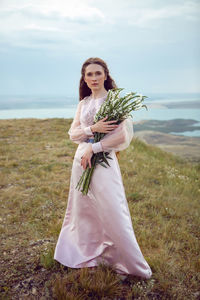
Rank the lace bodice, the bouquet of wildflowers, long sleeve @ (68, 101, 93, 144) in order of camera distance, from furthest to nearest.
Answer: the lace bodice → long sleeve @ (68, 101, 93, 144) → the bouquet of wildflowers

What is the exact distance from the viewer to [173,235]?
4898 mm

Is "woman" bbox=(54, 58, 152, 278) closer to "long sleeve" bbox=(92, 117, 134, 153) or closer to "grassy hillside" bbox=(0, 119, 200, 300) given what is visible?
"long sleeve" bbox=(92, 117, 134, 153)

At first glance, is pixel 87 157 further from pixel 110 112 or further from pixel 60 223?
pixel 60 223

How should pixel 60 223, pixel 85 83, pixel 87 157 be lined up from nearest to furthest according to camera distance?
pixel 87 157
pixel 85 83
pixel 60 223

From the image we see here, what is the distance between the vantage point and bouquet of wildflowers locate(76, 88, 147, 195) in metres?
3.08

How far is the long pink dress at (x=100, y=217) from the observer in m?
3.17

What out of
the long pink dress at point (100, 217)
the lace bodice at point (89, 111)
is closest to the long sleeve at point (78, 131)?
the long pink dress at point (100, 217)

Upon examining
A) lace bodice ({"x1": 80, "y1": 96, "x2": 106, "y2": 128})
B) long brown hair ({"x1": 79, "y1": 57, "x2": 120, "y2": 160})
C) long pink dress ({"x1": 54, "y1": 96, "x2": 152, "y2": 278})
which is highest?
long brown hair ({"x1": 79, "y1": 57, "x2": 120, "y2": 160})

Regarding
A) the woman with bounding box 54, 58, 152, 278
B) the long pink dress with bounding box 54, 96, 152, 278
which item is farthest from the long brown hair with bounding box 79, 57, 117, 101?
the long pink dress with bounding box 54, 96, 152, 278

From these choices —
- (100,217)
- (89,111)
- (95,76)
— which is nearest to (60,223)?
(100,217)

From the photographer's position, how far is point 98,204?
10.8 ft

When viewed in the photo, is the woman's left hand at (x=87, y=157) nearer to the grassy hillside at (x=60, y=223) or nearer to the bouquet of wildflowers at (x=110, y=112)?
the bouquet of wildflowers at (x=110, y=112)

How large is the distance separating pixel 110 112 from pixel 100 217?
132cm

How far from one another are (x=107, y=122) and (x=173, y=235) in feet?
9.55
